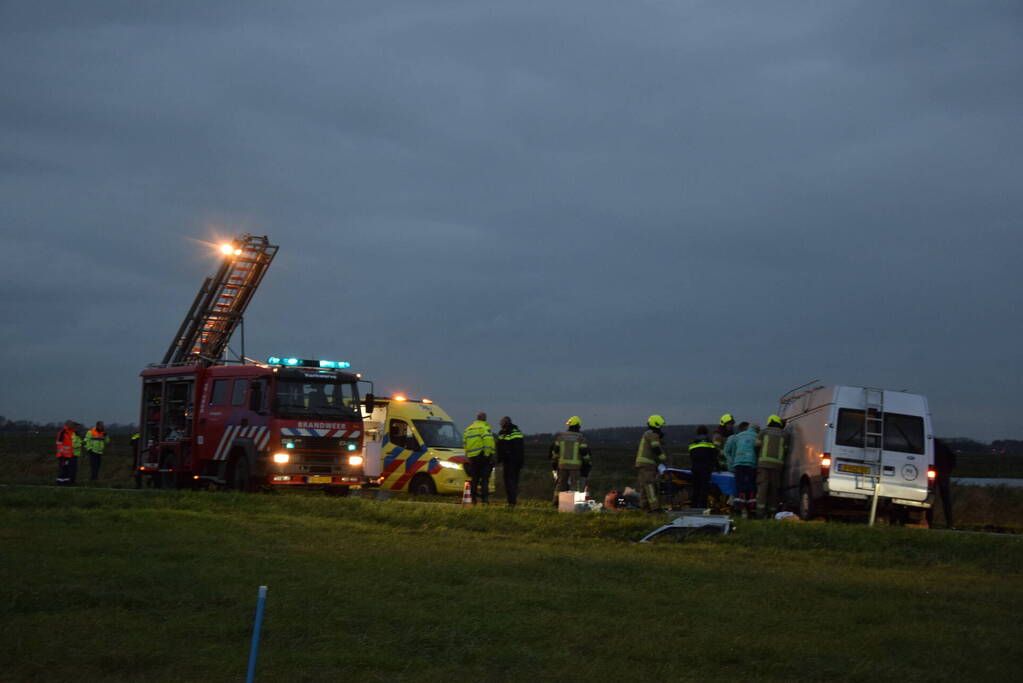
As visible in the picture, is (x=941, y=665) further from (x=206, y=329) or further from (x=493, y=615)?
(x=206, y=329)

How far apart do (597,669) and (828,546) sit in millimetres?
8563

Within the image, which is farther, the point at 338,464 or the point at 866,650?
the point at 338,464

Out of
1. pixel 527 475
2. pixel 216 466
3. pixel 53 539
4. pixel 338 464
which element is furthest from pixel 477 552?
pixel 527 475

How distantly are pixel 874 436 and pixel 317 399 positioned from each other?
418 inches

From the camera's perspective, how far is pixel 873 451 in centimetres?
1911

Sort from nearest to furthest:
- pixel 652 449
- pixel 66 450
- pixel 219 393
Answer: pixel 652 449
pixel 219 393
pixel 66 450

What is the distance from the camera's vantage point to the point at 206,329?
83.1ft

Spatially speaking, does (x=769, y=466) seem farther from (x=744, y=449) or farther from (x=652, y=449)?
(x=652, y=449)

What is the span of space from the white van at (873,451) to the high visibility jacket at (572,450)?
164 inches

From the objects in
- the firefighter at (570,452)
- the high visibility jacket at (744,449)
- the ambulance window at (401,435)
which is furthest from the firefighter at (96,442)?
the high visibility jacket at (744,449)

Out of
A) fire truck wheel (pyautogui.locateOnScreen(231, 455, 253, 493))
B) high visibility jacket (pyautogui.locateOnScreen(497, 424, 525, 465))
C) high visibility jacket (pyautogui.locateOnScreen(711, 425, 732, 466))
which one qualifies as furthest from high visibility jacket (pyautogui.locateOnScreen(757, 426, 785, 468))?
fire truck wheel (pyautogui.locateOnScreen(231, 455, 253, 493))

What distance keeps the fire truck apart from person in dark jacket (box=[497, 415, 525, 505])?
10.3 ft

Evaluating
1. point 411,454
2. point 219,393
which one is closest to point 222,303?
point 219,393

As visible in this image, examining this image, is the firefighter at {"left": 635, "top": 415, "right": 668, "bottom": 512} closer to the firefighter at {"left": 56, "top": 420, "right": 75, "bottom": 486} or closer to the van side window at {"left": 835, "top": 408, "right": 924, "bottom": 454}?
the van side window at {"left": 835, "top": 408, "right": 924, "bottom": 454}
